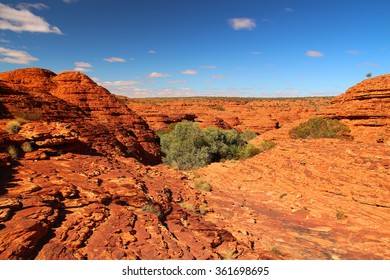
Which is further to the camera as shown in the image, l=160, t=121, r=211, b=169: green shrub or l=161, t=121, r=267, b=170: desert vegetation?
l=161, t=121, r=267, b=170: desert vegetation

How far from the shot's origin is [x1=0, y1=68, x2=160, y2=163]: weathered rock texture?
1409cm

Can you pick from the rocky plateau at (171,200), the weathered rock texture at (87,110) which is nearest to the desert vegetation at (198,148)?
the weathered rock texture at (87,110)

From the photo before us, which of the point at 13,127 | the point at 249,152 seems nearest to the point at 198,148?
the point at 249,152

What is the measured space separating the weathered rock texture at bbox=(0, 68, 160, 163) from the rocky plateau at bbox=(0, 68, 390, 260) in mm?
148

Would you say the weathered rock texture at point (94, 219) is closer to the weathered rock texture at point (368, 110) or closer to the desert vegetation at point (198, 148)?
the desert vegetation at point (198, 148)

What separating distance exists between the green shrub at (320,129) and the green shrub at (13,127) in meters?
19.9

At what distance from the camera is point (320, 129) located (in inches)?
885

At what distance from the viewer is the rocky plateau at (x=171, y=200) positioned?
204 inches

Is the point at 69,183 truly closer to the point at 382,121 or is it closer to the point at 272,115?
the point at 382,121

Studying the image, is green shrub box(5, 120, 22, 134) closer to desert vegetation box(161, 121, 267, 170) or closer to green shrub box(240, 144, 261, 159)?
desert vegetation box(161, 121, 267, 170)

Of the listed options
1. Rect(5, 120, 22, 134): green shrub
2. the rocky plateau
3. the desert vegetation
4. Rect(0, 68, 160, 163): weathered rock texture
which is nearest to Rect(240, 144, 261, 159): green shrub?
the desert vegetation

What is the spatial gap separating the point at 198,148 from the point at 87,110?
8.41 meters
